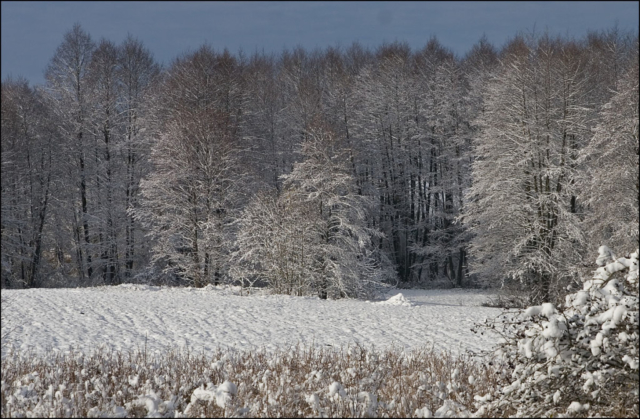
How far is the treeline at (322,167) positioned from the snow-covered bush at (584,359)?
1199 centimetres

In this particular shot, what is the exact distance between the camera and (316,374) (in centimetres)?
710

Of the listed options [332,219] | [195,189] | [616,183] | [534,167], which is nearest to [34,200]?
[195,189]

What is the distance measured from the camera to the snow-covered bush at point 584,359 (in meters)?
5.47

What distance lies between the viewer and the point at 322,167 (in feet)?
75.0

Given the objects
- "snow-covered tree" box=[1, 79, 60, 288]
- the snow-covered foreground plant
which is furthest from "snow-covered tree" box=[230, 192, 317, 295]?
the snow-covered foreground plant

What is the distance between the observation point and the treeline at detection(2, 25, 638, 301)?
22.6 metres

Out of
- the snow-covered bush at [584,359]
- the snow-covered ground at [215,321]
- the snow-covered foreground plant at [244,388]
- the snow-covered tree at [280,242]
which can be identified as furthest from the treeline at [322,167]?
the snow-covered bush at [584,359]

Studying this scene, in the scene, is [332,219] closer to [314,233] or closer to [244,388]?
[314,233]

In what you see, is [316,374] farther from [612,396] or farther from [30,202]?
[30,202]

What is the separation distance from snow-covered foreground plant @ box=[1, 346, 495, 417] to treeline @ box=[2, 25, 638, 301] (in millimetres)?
11397

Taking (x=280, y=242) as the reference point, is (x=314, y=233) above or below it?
above

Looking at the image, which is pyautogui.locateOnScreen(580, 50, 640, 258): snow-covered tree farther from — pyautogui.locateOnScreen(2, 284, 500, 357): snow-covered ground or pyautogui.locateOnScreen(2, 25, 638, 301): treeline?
pyautogui.locateOnScreen(2, 284, 500, 357): snow-covered ground

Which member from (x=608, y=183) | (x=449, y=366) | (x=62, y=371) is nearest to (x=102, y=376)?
(x=62, y=371)

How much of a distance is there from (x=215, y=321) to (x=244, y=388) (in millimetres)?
9485
